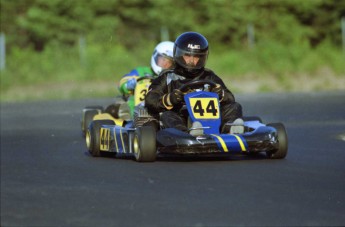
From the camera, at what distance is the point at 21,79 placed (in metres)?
28.5

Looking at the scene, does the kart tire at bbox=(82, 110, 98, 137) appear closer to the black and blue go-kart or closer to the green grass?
the black and blue go-kart

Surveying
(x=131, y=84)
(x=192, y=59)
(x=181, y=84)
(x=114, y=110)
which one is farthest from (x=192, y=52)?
(x=114, y=110)

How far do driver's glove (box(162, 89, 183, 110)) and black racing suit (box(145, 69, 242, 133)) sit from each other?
5 centimetres

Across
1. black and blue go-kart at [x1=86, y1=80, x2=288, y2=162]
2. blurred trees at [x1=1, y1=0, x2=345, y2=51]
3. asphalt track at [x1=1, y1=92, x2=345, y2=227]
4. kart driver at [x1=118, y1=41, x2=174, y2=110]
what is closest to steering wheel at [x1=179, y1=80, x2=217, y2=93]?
black and blue go-kart at [x1=86, y1=80, x2=288, y2=162]

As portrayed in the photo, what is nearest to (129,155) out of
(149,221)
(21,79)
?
(149,221)

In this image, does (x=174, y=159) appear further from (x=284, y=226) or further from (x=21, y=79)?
(x=21, y=79)

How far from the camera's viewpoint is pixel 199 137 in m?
9.23

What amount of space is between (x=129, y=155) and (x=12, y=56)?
20974 millimetres

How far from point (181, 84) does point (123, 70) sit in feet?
64.3

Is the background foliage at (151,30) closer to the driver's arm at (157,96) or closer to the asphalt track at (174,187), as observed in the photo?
the asphalt track at (174,187)

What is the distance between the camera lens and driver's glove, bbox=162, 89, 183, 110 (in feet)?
32.7

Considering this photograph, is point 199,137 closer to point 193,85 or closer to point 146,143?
point 146,143

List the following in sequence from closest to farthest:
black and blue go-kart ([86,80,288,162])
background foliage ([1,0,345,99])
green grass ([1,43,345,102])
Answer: black and blue go-kart ([86,80,288,162]) < green grass ([1,43,345,102]) < background foliage ([1,0,345,99])

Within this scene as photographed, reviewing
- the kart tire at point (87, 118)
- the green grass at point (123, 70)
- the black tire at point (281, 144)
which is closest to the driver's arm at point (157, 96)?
the black tire at point (281, 144)
